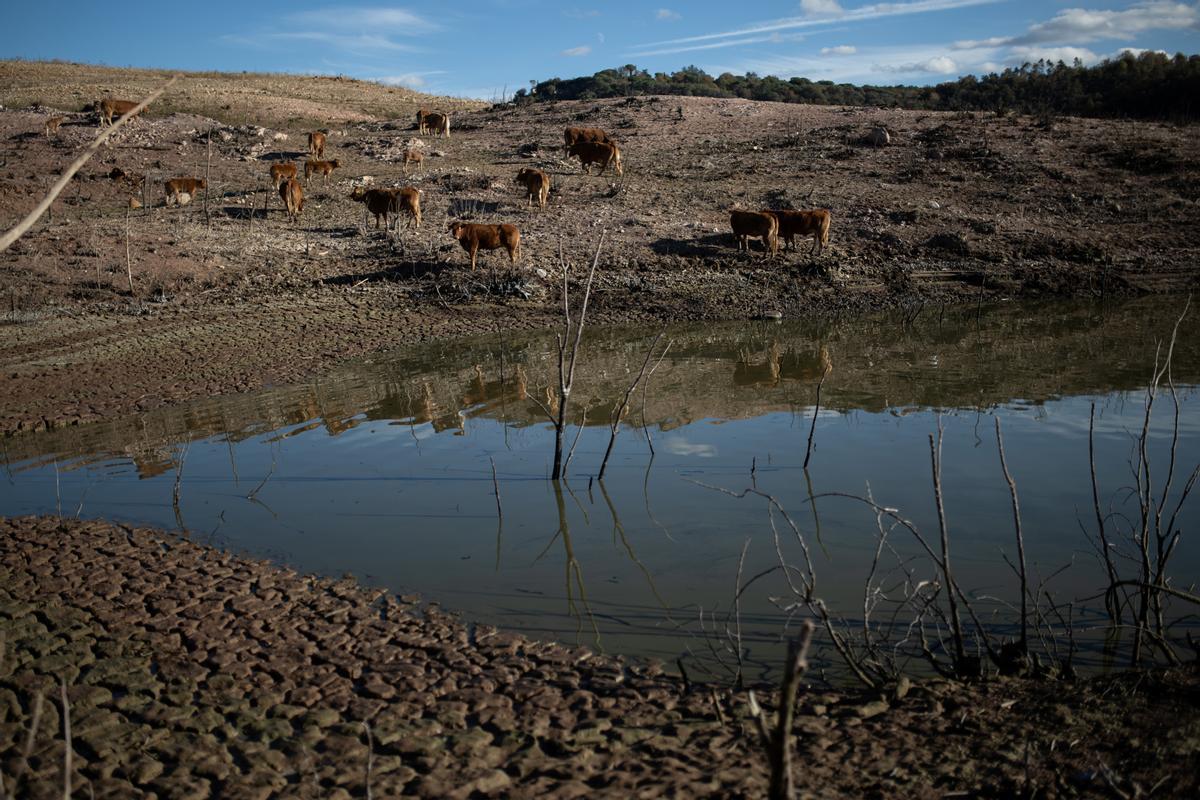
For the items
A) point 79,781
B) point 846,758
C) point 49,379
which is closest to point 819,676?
point 846,758

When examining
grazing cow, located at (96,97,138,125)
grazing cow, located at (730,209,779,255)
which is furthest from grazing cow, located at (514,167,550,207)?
grazing cow, located at (96,97,138,125)

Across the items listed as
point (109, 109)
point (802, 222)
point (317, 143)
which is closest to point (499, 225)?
point (802, 222)

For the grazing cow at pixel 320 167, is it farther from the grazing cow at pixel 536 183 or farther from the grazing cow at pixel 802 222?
the grazing cow at pixel 802 222

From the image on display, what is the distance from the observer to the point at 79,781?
4.40 metres

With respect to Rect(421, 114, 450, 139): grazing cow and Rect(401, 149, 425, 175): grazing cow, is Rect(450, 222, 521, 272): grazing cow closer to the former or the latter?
Rect(401, 149, 425, 175): grazing cow

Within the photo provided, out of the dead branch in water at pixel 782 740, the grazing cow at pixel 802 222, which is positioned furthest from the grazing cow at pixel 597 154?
the dead branch in water at pixel 782 740

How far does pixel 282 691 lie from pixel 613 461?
17.0ft

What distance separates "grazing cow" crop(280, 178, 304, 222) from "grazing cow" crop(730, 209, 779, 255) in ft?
32.0

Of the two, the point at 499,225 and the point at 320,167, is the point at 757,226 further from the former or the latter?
the point at 320,167

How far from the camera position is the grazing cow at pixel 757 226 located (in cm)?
2008

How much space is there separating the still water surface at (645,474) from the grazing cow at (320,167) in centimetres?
1064

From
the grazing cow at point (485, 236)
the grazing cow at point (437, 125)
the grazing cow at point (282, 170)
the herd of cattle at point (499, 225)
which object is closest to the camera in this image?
the grazing cow at point (485, 236)

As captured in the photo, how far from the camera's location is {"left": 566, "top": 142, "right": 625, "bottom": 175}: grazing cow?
25.0 m

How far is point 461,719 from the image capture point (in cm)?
494
